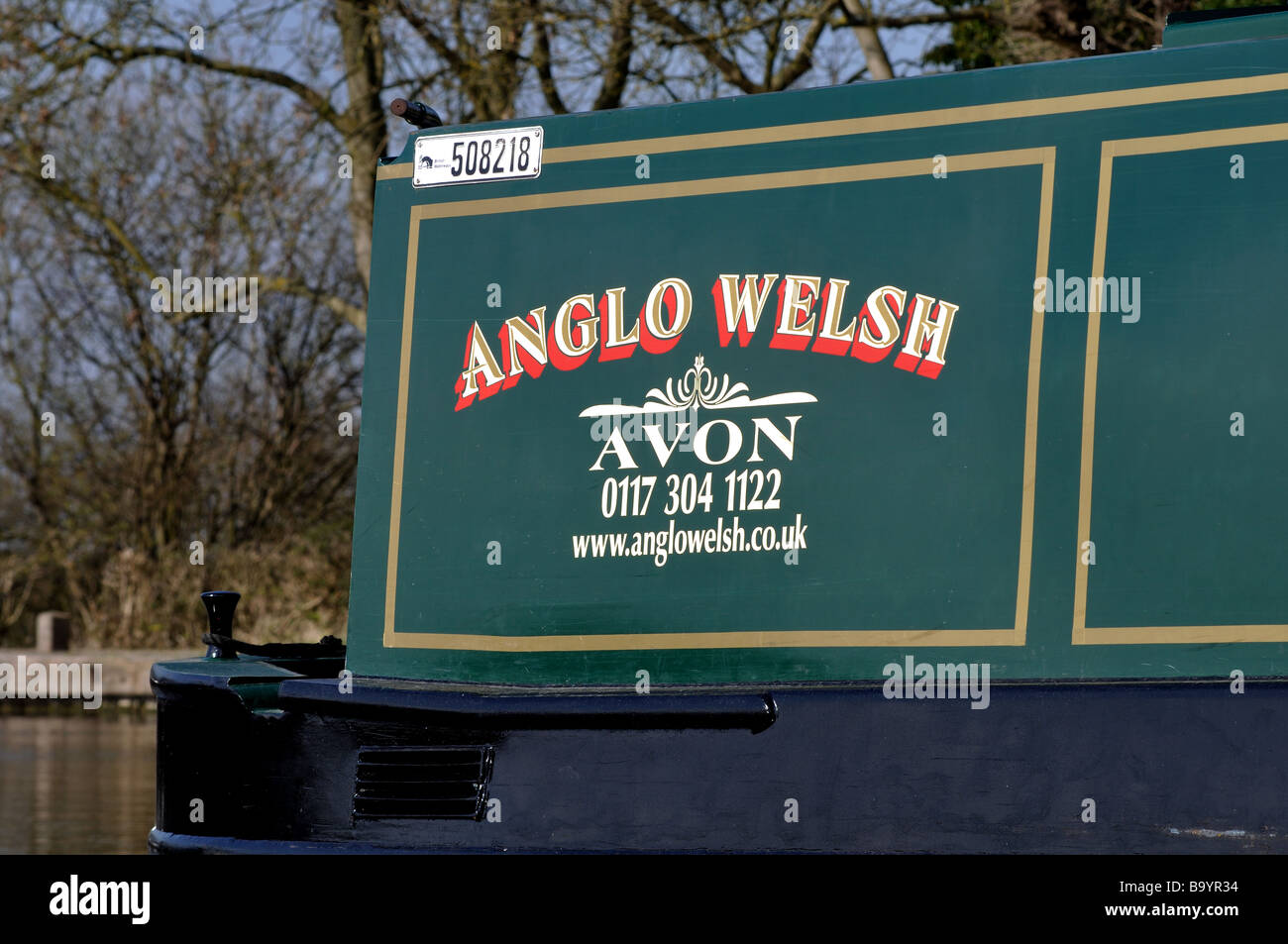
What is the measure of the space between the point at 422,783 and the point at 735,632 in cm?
97

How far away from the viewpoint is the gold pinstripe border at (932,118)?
3609 mm

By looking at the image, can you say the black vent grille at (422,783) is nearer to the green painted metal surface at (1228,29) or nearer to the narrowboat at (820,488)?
the narrowboat at (820,488)

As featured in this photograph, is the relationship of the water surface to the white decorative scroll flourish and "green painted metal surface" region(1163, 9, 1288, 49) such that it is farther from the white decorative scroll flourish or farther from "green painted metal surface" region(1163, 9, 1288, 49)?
"green painted metal surface" region(1163, 9, 1288, 49)

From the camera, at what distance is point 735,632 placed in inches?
156

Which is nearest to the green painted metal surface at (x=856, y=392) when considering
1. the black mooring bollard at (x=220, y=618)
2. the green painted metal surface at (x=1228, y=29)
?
the green painted metal surface at (x=1228, y=29)

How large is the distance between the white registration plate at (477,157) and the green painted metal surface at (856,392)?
46 millimetres

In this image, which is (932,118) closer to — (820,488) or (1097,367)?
(1097,367)

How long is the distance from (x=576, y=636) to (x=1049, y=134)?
177 cm

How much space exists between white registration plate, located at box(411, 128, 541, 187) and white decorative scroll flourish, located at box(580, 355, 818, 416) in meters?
0.75

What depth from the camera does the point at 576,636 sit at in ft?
13.6

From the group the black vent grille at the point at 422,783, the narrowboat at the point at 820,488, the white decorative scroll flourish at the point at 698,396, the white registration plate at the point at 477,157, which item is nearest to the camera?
the narrowboat at the point at 820,488

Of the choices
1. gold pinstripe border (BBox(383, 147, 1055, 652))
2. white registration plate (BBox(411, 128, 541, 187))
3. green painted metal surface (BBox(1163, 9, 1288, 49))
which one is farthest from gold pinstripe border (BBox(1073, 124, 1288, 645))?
white registration plate (BBox(411, 128, 541, 187))
